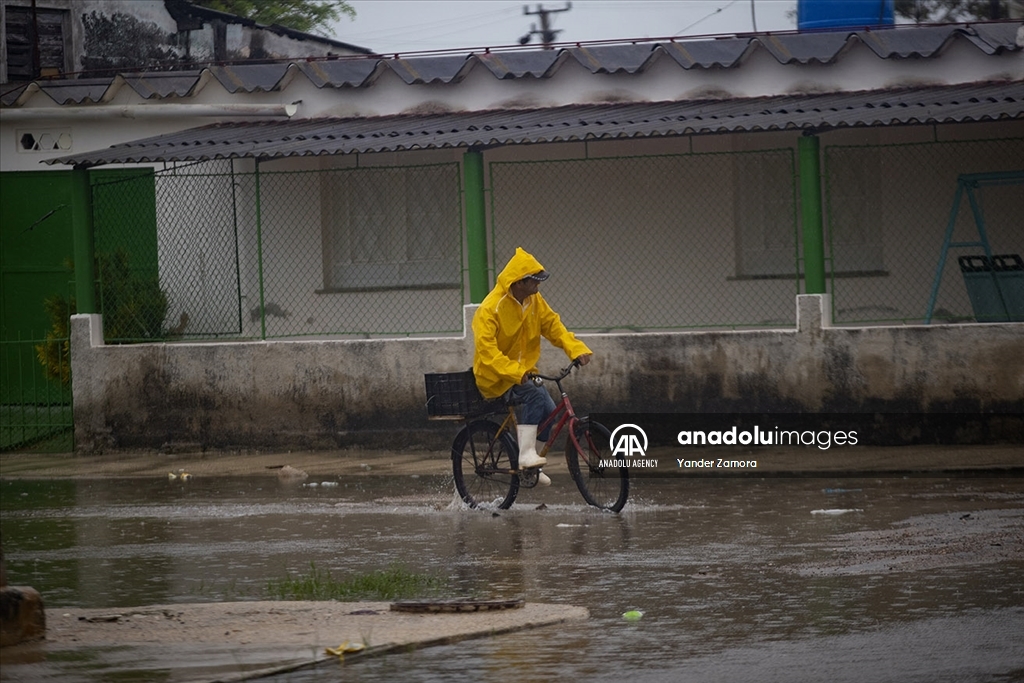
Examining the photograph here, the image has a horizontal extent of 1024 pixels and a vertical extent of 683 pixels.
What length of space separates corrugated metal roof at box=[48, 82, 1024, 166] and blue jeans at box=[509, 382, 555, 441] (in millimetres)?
4056

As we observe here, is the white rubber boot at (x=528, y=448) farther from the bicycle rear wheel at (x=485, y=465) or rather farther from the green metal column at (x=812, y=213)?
the green metal column at (x=812, y=213)

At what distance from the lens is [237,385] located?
15.5 metres

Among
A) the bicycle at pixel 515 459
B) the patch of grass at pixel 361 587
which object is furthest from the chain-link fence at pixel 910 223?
the patch of grass at pixel 361 587

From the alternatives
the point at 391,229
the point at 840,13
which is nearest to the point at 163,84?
the point at 391,229

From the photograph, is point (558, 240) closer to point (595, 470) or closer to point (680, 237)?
point (680, 237)

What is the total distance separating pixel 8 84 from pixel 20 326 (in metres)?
3.32

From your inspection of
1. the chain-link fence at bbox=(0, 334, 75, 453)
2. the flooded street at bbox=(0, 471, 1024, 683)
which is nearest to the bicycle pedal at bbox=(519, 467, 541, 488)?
the flooded street at bbox=(0, 471, 1024, 683)

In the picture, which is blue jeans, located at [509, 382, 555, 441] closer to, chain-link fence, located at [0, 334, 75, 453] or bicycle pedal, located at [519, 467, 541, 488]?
bicycle pedal, located at [519, 467, 541, 488]

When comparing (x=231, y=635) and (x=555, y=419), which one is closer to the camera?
(x=231, y=635)

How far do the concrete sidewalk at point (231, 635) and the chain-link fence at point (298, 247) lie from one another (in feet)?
33.3

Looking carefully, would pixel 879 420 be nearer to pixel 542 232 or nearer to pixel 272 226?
pixel 542 232

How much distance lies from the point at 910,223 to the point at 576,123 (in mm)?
4044

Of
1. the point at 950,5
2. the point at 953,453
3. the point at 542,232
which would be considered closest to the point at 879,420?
the point at 953,453

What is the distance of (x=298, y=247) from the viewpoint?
17750mm
